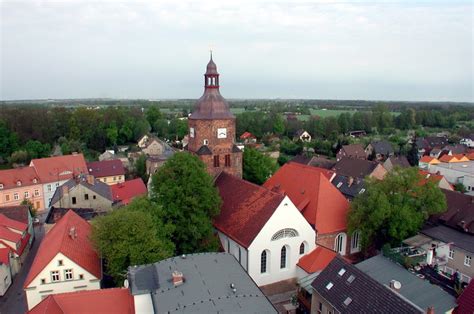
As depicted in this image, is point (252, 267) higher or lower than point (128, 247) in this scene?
lower

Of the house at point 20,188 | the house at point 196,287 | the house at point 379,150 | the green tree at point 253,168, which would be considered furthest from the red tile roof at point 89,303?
the house at point 379,150

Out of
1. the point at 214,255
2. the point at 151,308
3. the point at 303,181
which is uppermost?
the point at 303,181

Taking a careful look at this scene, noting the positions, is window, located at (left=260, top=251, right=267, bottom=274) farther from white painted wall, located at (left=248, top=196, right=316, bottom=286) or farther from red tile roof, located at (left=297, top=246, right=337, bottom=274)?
red tile roof, located at (left=297, top=246, right=337, bottom=274)

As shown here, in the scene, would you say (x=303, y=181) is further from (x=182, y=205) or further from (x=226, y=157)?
(x=182, y=205)

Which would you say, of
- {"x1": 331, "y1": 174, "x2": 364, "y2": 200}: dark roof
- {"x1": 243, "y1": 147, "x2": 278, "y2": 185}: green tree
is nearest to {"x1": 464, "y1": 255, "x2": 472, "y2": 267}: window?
{"x1": 331, "y1": 174, "x2": 364, "y2": 200}: dark roof

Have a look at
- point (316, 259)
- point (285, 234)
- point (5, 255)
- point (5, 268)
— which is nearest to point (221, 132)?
point (285, 234)

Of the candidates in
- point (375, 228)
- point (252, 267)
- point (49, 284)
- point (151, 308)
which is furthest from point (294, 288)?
point (49, 284)

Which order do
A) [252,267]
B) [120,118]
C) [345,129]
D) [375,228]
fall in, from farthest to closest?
1. [345,129]
2. [120,118]
3. [375,228]
4. [252,267]
